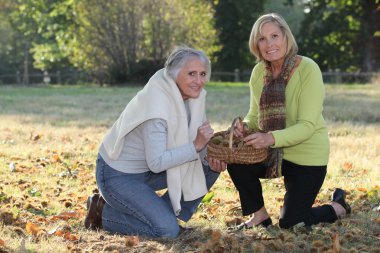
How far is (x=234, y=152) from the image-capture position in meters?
4.71

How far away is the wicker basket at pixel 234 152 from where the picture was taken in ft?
15.5

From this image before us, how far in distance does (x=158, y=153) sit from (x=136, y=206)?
0.46 meters

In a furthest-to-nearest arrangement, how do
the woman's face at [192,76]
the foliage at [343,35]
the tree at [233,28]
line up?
the tree at [233,28]
the foliage at [343,35]
the woman's face at [192,76]

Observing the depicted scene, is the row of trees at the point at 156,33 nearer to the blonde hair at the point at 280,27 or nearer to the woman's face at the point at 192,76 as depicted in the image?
the blonde hair at the point at 280,27

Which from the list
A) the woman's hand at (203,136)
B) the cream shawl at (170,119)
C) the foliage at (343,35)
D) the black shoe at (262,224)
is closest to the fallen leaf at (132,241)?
the cream shawl at (170,119)

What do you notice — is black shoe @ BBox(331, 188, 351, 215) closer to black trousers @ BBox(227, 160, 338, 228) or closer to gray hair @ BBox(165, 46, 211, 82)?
black trousers @ BBox(227, 160, 338, 228)

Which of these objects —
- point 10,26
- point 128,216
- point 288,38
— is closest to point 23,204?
point 128,216

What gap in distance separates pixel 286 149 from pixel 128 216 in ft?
3.99

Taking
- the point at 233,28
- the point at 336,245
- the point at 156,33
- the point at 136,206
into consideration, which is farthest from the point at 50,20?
the point at 336,245

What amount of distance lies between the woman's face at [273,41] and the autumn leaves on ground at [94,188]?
1.21 meters

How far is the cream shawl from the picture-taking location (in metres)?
4.74

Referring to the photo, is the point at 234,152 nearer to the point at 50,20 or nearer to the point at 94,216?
the point at 94,216

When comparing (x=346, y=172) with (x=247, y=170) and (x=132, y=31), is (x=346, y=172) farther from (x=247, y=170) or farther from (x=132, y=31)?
(x=132, y=31)

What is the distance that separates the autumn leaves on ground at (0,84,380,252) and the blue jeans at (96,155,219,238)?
108 millimetres
